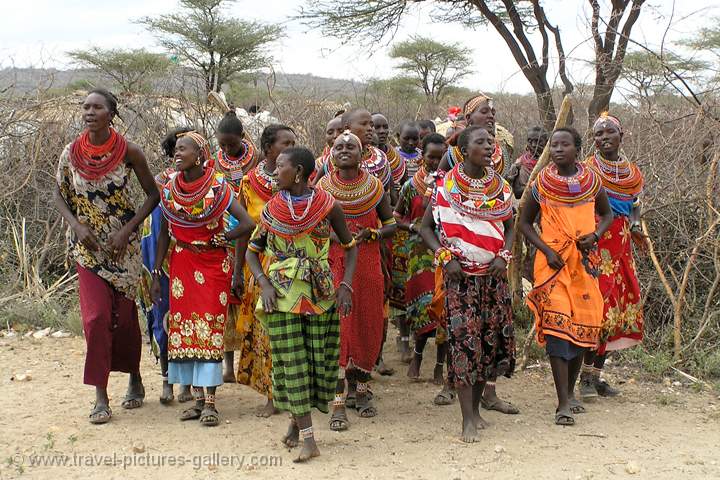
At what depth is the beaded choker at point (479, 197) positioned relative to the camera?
439cm

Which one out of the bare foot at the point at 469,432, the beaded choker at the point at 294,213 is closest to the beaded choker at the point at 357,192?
the beaded choker at the point at 294,213

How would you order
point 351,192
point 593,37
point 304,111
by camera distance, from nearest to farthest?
1. point 351,192
2. point 593,37
3. point 304,111

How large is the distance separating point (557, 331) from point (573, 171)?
964 millimetres

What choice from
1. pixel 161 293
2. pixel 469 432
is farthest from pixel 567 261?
pixel 161 293

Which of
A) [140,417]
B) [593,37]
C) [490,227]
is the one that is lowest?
[140,417]

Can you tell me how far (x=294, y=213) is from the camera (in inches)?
160

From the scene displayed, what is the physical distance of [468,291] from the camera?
440 cm

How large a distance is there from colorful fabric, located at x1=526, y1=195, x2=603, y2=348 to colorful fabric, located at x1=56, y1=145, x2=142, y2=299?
254 centimetres

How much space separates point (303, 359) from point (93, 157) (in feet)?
5.77

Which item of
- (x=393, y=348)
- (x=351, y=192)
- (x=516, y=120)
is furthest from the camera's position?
(x=516, y=120)

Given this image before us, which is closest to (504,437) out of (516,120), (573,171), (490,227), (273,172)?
(490,227)

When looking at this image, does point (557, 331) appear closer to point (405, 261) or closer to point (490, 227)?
point (490, 227)

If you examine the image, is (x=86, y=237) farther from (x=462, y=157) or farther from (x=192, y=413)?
(x=462, y=157)

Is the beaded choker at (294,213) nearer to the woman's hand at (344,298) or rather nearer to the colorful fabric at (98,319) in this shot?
the woman's hand at (344,298)
